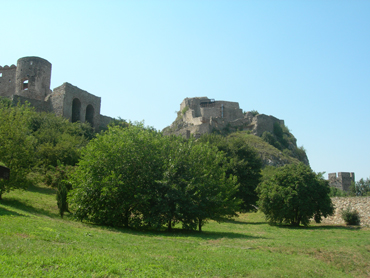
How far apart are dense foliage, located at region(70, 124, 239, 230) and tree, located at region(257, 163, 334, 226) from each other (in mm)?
7658

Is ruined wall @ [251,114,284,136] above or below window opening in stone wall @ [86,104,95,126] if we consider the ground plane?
above

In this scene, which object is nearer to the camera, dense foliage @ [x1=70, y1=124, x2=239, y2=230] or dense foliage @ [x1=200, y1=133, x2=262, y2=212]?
dense foliage @ [x1=70, y1=124, x2=239, y2=230]

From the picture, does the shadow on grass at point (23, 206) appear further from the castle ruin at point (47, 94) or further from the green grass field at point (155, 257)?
the castle ruin at point (47, 94)

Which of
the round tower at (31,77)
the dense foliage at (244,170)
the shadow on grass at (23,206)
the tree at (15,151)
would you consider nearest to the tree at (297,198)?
the dense foliage at (244,170)

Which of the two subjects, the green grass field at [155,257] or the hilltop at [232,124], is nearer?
the green grass field at [155,257]

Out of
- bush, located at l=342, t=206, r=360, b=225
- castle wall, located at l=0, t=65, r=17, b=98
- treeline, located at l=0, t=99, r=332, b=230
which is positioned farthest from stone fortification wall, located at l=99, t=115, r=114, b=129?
bush, located at l=342, t=206, r=360, b=225

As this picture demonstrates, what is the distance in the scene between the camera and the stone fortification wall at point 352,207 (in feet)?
83.7

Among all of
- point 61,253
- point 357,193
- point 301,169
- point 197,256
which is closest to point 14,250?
point 61,253

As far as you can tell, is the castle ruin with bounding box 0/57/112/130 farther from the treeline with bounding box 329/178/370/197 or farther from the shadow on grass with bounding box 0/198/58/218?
the treeline with bounding box 329/178/370/197

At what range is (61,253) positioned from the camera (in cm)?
858

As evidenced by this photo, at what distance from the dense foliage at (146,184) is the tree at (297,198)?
7658 millimetres

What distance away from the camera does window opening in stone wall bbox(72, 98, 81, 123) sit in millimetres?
43494

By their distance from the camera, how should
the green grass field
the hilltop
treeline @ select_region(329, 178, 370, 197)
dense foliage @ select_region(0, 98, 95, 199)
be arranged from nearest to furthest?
the green grass field → dense foliage @ select_region(0, 98, 95, 199) → treeline @ select_region(329, 178, 370, 197) → the hilltop

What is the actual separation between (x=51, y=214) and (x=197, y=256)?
10.8 meters
